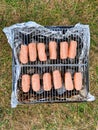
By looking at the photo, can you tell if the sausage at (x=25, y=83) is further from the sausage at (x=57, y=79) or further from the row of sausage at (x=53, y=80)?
the sausage at (x=57, y=79)

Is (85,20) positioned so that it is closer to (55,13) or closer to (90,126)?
(55,13)

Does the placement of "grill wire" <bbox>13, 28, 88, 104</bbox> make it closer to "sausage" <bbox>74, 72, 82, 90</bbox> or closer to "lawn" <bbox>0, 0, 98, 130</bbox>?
"sausage" <bbox>74, 72, 82, 90</bbox>

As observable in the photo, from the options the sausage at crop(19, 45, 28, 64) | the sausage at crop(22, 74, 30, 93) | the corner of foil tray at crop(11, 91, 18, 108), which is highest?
the sausage at crop(19, 45, 28, 64)

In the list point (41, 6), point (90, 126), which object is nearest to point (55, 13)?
point (41, 6)

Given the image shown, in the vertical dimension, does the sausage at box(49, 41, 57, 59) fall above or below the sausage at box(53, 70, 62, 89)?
above

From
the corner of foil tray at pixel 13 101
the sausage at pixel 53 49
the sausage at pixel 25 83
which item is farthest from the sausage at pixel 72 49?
the corner of foil tray at pixel 13 101

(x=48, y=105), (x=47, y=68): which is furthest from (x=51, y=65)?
(x=48, y=105)

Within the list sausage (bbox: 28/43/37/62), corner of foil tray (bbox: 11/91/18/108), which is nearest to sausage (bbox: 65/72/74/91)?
sausage (bbox: 28/43/37/62)
